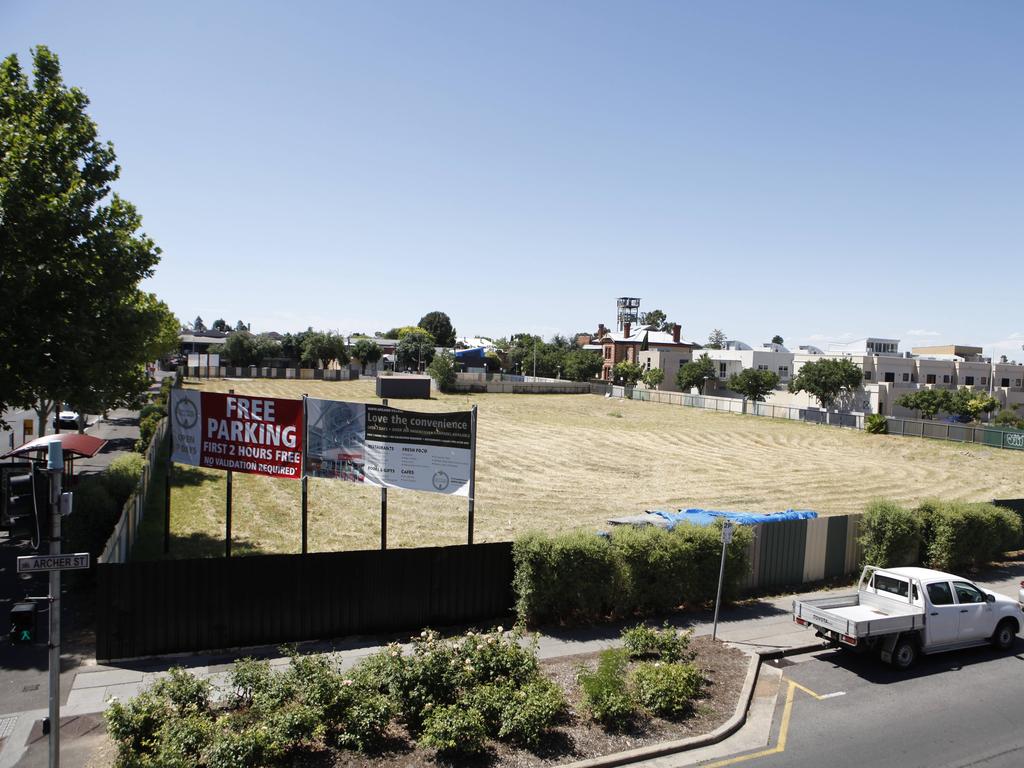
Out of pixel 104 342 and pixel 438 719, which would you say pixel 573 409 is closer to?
pixel 104 342

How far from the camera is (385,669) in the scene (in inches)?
363

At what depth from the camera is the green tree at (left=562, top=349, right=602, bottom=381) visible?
356 feet

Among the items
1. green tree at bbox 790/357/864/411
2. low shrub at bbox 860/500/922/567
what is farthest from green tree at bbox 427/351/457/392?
low shrub at bbox 860/500/922/567

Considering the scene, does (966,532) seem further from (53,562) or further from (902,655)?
(53,562)

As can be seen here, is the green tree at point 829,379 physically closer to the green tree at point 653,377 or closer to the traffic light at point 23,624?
the green tree at point 653,377

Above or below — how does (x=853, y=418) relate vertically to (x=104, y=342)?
below

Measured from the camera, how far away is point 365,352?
115 metres

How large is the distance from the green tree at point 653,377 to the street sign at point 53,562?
305 ft

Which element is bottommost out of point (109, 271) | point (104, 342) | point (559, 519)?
point (559, 519)

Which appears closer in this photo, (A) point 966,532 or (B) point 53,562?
(B) point 53,562

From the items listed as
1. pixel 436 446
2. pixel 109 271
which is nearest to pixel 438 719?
pixel 436 446

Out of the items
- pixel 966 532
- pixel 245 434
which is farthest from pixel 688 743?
pixel 966 532

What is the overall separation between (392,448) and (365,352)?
104 meters

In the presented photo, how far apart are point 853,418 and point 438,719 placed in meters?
59.1
